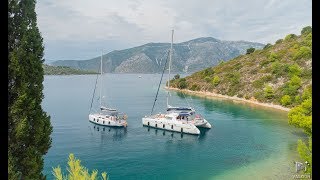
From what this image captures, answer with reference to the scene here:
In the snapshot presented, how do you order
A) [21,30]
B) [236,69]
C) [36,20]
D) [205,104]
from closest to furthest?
[21,30], [36,20], [205,104], [236,69]

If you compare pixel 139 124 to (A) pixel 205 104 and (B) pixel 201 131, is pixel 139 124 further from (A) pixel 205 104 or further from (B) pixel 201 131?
(A) pixel 205 104

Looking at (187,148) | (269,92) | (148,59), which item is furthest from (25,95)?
(148,59)

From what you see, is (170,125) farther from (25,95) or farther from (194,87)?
(194,87)

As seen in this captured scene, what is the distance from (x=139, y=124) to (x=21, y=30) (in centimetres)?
1552

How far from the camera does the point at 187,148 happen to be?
13875 mm

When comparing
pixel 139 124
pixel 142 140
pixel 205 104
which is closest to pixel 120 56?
pixel 205 104

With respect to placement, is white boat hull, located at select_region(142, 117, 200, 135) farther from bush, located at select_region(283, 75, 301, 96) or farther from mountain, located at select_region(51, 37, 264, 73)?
mountain, located at select_region(51, 37, 264, 73)

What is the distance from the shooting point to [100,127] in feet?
59.5

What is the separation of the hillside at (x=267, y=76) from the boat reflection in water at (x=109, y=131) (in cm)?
1160

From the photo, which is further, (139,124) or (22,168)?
(139,124)

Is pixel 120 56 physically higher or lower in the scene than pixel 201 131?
higher

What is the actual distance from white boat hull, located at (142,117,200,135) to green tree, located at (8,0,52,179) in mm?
12537

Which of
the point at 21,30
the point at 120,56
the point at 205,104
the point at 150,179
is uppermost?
the point at 120,56
